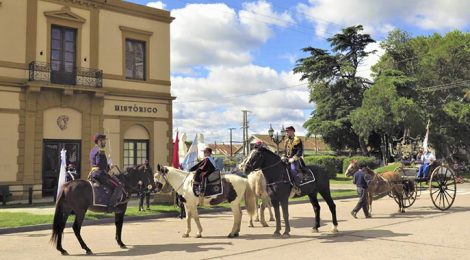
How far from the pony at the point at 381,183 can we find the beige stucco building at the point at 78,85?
1324 cm

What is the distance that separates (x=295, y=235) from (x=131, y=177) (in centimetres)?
415

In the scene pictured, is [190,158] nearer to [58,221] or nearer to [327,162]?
[58,221]

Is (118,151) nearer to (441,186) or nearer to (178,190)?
(178,190)

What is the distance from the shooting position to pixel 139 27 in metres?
25.8

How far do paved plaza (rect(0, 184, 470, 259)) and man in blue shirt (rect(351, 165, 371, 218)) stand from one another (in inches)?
11.4

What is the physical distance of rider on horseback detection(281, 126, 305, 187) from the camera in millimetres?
11523

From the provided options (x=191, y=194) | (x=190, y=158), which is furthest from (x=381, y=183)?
(x=190, y=158)

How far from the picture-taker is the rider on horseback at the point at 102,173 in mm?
9758

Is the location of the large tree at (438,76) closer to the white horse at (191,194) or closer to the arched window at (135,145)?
the arched window at (135,145)

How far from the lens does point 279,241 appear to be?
1041 cm

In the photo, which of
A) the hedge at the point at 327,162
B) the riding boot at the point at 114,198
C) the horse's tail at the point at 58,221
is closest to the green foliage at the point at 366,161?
the hedge at the point at 327,162

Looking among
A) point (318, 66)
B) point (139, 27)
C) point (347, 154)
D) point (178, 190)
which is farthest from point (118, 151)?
point (347, 154)

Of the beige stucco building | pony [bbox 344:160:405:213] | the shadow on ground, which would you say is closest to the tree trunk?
the beige stucco building

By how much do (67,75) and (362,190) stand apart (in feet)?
50.1
